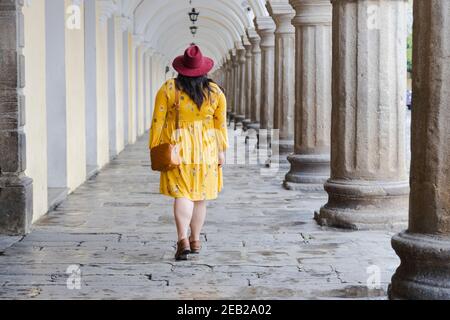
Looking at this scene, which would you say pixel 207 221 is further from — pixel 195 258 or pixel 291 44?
pixel 291 44

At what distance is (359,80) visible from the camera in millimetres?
8039

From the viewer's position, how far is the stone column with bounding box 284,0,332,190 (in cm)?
1096

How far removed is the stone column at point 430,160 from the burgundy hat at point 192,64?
6.44 ft

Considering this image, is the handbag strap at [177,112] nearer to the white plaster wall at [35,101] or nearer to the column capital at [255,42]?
the white plaster wall at [35,101]

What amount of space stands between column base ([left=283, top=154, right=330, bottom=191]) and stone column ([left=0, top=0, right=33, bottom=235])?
4.46 metres

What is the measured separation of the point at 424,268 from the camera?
478cm

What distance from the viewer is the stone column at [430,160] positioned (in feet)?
15.4

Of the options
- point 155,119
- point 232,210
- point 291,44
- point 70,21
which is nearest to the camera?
point 155,119

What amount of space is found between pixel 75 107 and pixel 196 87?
526 centimetres

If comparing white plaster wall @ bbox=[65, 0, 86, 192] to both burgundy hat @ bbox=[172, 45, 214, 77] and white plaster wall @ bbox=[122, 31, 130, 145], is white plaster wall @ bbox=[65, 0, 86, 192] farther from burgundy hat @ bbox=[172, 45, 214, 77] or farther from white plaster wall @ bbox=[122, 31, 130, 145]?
white plaster wall @ bbox=[122, 31, 130, 145]

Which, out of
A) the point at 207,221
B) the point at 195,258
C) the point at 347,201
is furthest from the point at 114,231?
the point at 347,201

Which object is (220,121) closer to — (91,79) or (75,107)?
(75,107)

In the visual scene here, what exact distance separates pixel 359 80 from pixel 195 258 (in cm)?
259

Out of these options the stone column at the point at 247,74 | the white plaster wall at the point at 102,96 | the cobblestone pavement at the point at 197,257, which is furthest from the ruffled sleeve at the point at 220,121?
the stone column at the point at 247,74
